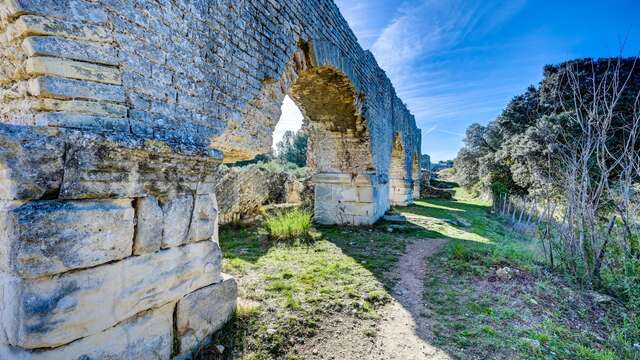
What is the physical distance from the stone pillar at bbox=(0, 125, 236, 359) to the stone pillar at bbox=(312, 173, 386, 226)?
5219 mm

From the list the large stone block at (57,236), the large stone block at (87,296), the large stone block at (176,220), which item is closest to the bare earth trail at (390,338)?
the large stone block at (87,296)

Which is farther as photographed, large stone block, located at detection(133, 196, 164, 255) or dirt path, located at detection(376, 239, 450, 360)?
dirt path, located at detection(376, 239, 450, 360)

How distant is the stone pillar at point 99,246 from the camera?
4.75ft

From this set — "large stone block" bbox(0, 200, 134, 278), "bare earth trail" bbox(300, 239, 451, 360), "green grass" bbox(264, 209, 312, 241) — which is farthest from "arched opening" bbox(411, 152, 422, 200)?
"large stone block" bbox(0, 200, 134, 278)

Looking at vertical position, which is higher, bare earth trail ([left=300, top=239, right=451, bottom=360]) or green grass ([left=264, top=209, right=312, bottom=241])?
green grass ([left=264, top=209, right=312, bottom=241])

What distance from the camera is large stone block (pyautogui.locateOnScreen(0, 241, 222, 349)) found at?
4.72 ft

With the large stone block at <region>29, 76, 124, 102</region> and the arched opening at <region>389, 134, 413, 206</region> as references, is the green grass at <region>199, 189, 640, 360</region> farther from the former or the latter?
the arched opening at <region>389, 134, 413, 206</region>

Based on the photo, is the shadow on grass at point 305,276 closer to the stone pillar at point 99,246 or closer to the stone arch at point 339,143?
the stone pillar at point 99,246

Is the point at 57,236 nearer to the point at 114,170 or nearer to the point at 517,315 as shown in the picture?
the point at 114,170

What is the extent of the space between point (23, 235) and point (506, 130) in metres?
19.3

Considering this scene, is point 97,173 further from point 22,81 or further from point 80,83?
point 22,81

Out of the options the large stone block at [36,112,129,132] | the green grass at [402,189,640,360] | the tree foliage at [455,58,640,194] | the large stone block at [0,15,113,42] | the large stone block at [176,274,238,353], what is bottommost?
the green grass at [402,189,640,360]

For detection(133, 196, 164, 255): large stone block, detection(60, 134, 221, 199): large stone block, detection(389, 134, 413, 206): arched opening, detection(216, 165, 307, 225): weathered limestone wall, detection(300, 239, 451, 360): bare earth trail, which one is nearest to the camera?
detection(60, 134, 221, 199): large stone block

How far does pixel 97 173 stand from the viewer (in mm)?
1699
